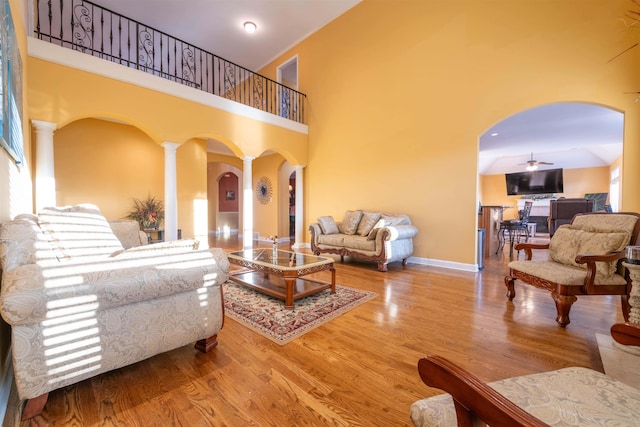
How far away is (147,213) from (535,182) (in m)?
12.6

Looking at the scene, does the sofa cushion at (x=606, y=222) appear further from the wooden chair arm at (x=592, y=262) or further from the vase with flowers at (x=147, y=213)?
the vase with flowers at (x=147, y=213)

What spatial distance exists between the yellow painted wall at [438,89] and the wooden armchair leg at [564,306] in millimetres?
1831

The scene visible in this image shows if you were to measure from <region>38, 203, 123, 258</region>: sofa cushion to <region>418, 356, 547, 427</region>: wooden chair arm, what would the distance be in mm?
2152

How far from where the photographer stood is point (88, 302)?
1.34m

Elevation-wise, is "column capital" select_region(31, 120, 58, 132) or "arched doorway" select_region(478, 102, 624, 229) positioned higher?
"arched doorway" select_region(478, 102, 624, 229)

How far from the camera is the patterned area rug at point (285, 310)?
2226 millimetres

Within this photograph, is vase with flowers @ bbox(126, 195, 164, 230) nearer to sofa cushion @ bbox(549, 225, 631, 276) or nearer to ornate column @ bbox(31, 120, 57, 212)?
ornate column @ bbox(31, 120, 57, 212)

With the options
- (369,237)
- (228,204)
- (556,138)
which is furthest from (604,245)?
(228,204)

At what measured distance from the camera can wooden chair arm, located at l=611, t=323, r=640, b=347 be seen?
3.11 feet

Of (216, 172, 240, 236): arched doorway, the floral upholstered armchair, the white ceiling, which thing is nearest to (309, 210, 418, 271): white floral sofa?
the floral upholstered armchair

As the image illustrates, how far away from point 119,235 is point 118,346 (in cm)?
179

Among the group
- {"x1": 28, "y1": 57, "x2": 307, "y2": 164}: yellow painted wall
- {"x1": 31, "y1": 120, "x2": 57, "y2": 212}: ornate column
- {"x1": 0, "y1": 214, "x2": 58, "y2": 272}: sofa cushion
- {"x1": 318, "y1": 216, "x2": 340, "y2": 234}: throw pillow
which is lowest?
{"x1": 318, "y1": 216, "x2": 340, "y2": 234}: throw pillow

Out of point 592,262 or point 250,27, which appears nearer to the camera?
point 592,262

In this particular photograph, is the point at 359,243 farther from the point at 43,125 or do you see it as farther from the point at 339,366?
the point at 43,125
